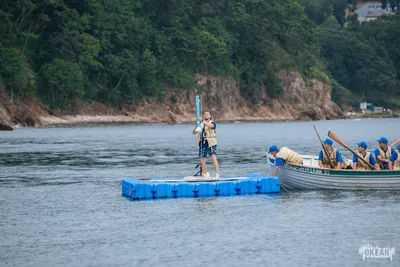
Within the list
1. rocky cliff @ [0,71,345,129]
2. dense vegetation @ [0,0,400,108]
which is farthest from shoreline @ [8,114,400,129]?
dense vegetation @ [0,0,400,108]

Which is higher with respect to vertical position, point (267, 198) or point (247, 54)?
point (247, 54)

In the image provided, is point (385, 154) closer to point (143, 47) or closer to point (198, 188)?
point (198, 188)

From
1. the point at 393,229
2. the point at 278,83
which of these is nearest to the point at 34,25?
the point at 278,83

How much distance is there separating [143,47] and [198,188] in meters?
95.8

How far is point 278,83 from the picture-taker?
14512cm

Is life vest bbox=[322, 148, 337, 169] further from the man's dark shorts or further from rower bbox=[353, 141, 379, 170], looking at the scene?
the man's dark shorts

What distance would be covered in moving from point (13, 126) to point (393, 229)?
→ 83883 mm

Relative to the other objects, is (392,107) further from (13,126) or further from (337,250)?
(337,250)

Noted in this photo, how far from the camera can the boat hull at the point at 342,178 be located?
30.4m

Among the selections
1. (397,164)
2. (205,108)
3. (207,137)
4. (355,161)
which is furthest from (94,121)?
(397,164)

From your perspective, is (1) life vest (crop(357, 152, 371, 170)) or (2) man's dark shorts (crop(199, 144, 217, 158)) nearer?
(2) man's dark shorts (crop(199, 144, 217, 158))

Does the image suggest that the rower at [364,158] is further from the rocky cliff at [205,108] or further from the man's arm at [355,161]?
the rocky cliff at [205,108]

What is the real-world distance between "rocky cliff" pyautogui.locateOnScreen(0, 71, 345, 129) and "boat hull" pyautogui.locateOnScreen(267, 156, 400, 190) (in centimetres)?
6948

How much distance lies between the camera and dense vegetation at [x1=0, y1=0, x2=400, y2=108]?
355 feet
